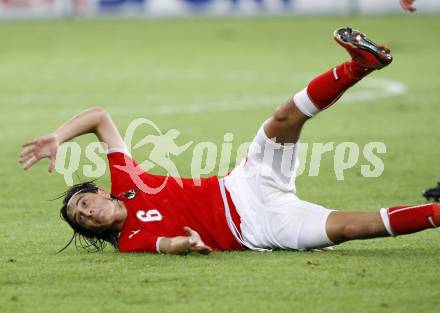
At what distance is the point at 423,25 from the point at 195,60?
27.9 ft

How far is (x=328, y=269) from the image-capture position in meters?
6.61

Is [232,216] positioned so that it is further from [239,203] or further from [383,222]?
[383,222]

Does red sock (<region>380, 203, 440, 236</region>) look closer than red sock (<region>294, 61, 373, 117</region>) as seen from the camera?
Yes

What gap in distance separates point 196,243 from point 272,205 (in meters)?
0.59

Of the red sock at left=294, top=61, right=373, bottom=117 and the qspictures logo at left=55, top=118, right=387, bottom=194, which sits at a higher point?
the red sock at left=294, top=61, right=373, bottom=117

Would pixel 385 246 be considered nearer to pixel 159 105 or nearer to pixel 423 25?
pixel 159 105

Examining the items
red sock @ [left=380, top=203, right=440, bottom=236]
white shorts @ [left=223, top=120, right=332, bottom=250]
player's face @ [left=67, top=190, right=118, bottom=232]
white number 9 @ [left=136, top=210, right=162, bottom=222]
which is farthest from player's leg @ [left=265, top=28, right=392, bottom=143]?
player's face @ [left=67, top=190, right=118, bottom=232]

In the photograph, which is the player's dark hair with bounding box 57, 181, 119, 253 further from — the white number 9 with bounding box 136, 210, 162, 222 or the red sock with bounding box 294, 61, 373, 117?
the red sock with bounding box 294, 61, 373, 117

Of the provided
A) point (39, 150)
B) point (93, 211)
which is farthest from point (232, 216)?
point (39, 150)

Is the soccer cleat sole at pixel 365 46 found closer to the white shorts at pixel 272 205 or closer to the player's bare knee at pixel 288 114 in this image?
the player's bare knee at pixel 288 114

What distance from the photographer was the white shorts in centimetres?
700

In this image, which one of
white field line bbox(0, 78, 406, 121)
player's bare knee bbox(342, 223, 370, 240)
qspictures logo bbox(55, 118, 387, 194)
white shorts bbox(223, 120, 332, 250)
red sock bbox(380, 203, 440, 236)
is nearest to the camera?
red sock bbox(380, 203, 440, 236)

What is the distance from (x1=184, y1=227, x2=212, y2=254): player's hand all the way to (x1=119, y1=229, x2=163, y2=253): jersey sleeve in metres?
0.22

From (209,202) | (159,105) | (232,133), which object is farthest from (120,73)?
(209,202)
